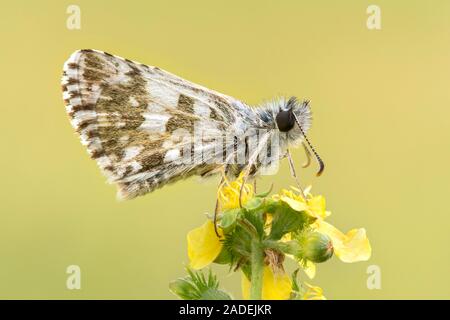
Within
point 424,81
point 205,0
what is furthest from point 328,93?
point 205,0

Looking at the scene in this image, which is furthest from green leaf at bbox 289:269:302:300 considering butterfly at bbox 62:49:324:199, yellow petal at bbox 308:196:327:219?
butterfly at bbox 62:49:324:199

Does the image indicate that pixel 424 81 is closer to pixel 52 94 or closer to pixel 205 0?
pixel 205 0

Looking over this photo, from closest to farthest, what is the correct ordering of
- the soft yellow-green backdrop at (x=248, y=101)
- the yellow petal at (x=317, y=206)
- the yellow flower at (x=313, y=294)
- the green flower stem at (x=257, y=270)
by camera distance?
the green flower stem at (x=257, y=270), the yellow flower at (x=313, y=294), the yellow petal at (x=317, y=206), the soft yellow-green backdrop at (x=248, y=101)

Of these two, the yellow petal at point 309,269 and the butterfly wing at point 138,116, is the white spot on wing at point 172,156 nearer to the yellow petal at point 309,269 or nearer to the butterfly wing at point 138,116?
the butterfly wing at point 138,116

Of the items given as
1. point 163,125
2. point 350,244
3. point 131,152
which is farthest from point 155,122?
point 350,244

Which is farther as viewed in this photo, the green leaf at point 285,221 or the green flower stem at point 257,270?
the green leaf at point 285,221

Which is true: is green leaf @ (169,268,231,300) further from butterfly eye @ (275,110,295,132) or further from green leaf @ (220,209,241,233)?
butterfly eye @ (275,110,295,132)

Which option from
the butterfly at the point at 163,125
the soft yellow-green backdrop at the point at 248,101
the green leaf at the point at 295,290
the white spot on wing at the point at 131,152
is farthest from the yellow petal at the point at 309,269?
the soft yellow-green backdrop at the point at 248,101
